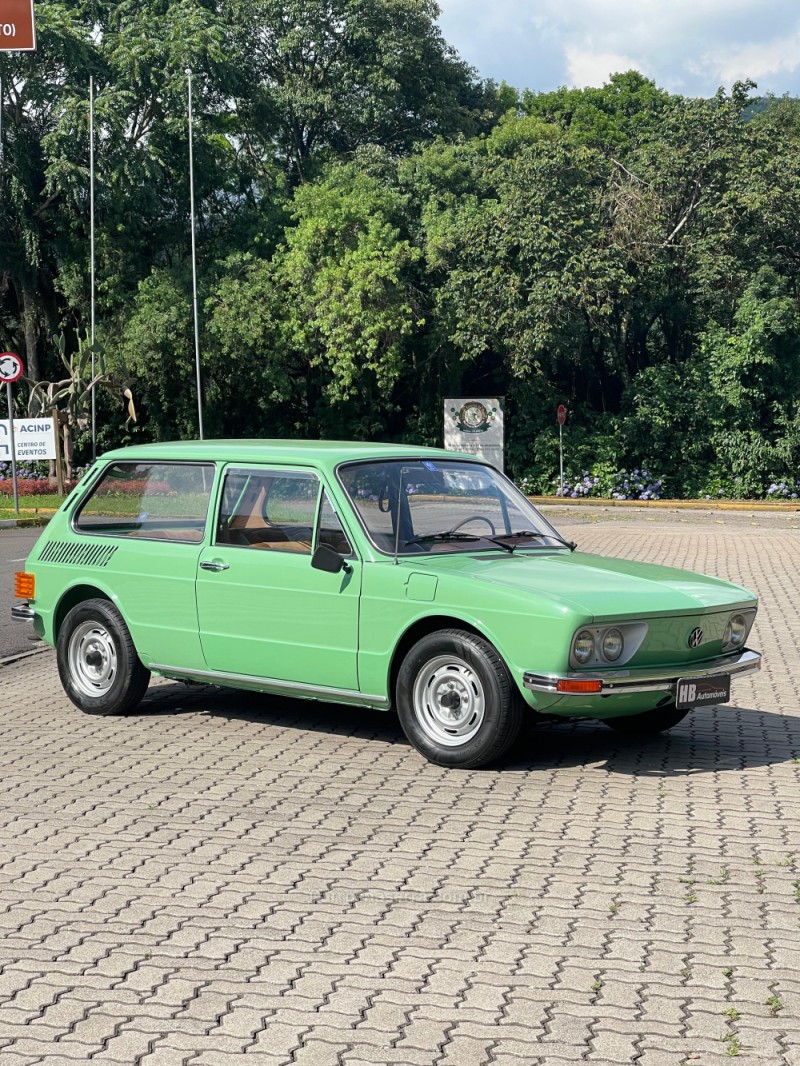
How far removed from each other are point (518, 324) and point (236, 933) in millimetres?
35100

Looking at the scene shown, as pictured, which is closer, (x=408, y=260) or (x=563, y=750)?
(x=563, y=750)

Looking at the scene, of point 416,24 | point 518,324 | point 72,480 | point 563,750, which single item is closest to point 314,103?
point 416,24

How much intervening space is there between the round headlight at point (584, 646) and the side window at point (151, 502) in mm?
2662

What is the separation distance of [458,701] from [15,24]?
2920 cm

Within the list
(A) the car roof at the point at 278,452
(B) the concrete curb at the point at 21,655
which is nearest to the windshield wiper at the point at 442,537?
(A) the car roof at the point at 278,452

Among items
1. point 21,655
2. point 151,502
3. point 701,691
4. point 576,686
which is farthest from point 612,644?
point 21,655

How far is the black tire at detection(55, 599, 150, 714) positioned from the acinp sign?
24829 millimetres

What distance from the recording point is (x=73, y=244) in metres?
42.2

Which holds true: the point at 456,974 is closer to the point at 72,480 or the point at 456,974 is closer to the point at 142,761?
the point at 142,761

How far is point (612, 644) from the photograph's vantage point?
23.3ft

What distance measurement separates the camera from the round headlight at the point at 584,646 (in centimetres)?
695

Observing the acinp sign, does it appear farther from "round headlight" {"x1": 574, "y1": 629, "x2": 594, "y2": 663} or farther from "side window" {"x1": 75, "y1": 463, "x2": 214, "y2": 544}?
"round headlight" {"x1": 574, "y1": 629, "x2": 594, "y2": 663}

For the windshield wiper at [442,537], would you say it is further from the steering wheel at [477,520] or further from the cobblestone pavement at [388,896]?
the cobblestone pavement at [388,896]

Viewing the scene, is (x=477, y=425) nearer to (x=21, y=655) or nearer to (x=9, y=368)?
(x=9, y=368)
